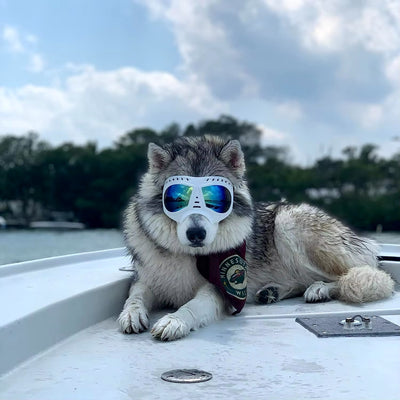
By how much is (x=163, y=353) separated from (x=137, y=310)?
1.95ft

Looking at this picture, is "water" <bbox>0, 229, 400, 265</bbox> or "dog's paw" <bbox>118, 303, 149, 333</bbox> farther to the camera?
"water" <bbox>0, 229, 400, 265</bbox>

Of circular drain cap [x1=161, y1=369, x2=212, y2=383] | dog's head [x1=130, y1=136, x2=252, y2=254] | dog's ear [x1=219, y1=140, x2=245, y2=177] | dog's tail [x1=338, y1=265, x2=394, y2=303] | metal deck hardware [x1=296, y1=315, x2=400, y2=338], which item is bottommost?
circular drain cap [x1=161, y1=369, x2=212, y2=383]

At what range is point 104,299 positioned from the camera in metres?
3.55

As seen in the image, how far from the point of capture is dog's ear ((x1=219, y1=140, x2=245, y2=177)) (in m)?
3.58

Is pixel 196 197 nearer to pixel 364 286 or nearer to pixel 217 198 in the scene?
pixel 217 198

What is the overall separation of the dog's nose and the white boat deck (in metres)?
0.48

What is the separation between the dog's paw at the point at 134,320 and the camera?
3.10 meters

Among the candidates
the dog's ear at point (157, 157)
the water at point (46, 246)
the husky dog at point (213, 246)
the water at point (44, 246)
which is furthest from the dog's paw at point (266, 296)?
the water at point (44, 246)

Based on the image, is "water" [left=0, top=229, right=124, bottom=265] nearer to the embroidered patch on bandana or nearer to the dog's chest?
the dog's chest

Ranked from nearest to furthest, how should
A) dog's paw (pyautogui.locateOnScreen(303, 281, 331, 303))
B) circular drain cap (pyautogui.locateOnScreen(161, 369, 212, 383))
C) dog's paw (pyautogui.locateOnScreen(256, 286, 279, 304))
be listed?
circular drain cap (pyautogui.locateOnScreen(161, 369, 212, 383))
dog's paw (pyautogui.locateOnScreen(303, 281, 331, 303))
dog's paw (pyautogui.locateOnScreen(256, 286, 279, 304))

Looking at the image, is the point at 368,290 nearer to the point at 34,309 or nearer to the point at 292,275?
the point at 292,275

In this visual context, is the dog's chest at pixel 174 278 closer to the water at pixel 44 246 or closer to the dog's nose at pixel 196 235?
the dog's nose at pixel 196 235

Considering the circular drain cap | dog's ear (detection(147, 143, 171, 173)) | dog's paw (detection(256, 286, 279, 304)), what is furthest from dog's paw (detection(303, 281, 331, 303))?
the circular drain cap

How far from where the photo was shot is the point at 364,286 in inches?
145
